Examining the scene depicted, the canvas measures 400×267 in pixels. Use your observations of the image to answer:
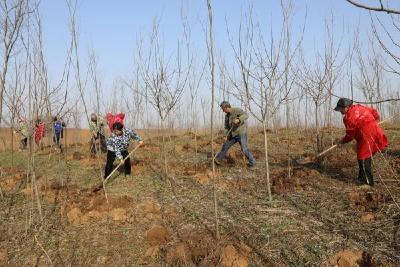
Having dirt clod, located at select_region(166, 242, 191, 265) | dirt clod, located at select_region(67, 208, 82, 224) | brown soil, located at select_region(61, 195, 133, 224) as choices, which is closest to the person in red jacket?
dirt clod, located at select_region(166, 242, 191, 265)

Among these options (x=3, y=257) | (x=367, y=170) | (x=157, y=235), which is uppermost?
(x=367, y=170)

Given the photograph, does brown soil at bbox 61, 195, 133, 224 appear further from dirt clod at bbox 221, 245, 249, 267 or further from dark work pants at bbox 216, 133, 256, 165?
dark work pants at bbox 216, 133, 256, 165

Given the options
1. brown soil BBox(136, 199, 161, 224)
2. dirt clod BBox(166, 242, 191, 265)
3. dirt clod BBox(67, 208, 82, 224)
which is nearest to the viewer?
dirt clod BBox(166, 242, 191, 265)

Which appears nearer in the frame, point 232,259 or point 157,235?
point 232,259

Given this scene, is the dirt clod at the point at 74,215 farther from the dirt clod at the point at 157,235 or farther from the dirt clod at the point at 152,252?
the dirt clod at the point at 152,252

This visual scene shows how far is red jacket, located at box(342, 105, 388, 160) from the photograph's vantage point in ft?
18.8

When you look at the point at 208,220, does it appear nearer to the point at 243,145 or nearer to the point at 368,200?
the point at 368,200

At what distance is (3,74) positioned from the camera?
5.18 metres

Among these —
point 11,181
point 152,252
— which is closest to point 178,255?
point 152,252

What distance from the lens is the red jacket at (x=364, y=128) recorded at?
225 inches

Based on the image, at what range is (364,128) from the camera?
575 centimetres

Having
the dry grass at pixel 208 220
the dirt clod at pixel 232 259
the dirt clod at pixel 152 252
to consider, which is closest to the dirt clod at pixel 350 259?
the dry grass at pixel 208 220

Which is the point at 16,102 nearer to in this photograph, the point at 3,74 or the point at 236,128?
the point at 3,74

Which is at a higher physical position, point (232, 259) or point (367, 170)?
point (367, 170)
